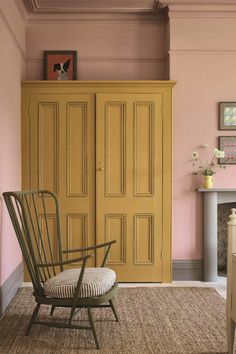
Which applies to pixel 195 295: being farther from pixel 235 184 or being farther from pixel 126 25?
pixel 126 25

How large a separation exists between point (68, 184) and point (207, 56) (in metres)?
2.04

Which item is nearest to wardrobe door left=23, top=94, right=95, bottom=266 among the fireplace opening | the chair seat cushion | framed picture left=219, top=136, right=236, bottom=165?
framed picture left=219, top=136, right=236, bottom=165

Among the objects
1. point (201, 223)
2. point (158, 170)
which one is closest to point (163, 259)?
point (201, 223)

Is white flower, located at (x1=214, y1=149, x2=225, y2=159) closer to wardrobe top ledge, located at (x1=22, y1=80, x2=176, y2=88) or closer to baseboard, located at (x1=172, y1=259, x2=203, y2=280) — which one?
wardrobe top ledge, located at (x1=22, y1=80, x2=176, y2=88)

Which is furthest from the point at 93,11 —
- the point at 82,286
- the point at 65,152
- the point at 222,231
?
the point at 82,286

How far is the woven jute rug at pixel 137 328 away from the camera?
3289 mm

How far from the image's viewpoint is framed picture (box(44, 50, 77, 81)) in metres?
5.46

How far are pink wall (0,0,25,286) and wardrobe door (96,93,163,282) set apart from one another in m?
0.86

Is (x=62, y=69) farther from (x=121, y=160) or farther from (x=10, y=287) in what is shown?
(x=10, y=287)

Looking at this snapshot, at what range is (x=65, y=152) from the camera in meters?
5.20

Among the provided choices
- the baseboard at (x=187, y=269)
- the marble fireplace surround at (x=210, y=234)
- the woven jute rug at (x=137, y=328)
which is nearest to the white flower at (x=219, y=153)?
the marble fireplace surround at (x=210, y=234)

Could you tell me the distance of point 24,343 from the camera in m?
3.36

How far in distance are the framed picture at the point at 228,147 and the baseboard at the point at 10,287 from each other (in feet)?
8.01

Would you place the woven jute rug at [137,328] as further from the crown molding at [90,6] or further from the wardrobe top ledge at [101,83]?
the crown molding at [90,6]
